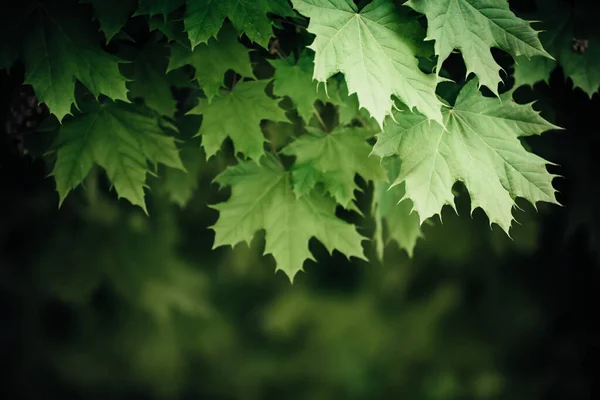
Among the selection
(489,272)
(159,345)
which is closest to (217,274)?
(159,345)

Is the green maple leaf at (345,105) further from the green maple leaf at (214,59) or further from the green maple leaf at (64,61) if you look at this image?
the green maple leaf at (64,61)

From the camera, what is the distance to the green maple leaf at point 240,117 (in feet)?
4.04

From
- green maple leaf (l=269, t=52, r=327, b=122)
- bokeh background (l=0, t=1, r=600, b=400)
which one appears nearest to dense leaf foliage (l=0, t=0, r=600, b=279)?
green maple leaf (l=269, t=52, r=327, b=122)

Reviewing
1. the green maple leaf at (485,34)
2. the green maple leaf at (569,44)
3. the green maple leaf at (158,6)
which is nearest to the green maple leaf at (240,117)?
the green maple leaf at (158,6)

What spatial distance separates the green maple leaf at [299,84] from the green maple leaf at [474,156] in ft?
0.76

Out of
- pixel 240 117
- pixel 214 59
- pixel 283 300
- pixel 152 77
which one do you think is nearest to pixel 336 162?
pixel 240 117

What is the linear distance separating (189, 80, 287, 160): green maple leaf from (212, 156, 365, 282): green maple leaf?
95mm

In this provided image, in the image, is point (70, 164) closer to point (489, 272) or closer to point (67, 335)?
point (67, 335)

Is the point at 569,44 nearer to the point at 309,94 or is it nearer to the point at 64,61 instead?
the point at 309,94

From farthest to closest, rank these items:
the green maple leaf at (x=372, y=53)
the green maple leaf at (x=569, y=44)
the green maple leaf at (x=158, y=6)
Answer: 1. the green maple leaf at (x=569, y=44)
2. the green maple leaf at (x=158, y=6)
3. the green maple leaf at (x=372, y=53)

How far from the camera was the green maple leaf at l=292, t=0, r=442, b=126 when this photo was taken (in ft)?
3.21

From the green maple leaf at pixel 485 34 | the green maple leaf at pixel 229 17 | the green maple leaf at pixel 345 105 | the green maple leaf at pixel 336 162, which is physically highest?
the green maple leaf at pixel 229 17

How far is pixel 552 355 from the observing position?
2814 millimetres

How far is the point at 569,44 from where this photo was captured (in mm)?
1365
